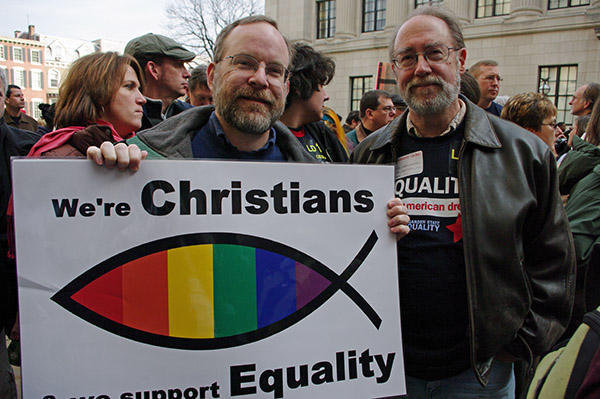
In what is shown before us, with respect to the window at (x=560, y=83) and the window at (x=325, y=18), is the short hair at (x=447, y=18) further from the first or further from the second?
the window at (x=325, y=18)

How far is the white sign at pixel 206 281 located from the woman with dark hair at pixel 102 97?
0.71 m

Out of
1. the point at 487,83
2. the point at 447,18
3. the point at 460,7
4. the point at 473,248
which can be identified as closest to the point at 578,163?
the point at 447,18

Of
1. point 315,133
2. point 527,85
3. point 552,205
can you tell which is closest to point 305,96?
point 315,133

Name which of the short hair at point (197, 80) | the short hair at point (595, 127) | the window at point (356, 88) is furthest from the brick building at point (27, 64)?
the short hair at point (595, 127)

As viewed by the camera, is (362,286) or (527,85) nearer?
(362,286)

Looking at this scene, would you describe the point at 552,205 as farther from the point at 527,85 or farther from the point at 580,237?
the point at 527,85

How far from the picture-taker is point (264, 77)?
70.5 inches

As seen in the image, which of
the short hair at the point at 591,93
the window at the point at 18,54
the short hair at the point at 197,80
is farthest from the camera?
the window at the point at 18,54

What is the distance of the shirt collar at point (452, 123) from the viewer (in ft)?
6.72

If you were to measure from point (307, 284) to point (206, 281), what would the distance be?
0.36 meters

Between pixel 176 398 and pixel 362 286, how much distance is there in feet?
2.42

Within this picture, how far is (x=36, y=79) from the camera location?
64.4m

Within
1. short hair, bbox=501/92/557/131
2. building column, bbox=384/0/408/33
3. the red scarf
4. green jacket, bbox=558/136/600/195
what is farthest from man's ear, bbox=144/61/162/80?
building column, bbox=384/0/408/33

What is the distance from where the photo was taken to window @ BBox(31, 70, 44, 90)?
63.8m
